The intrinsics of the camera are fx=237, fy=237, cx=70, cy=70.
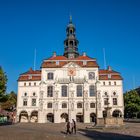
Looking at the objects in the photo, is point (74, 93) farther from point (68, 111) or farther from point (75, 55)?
point (75, 55)

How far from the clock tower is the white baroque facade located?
181 inches

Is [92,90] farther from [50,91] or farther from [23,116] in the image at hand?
[23,116]

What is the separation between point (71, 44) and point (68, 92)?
1789 cm

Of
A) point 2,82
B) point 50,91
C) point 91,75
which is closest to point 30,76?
point 50,91

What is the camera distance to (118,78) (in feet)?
233

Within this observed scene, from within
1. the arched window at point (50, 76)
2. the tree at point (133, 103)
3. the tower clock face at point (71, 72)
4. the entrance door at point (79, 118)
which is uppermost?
the tower clock face at point (71, 72)

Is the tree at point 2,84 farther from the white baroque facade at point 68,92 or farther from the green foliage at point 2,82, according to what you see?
the white baroque facade at point 68,92

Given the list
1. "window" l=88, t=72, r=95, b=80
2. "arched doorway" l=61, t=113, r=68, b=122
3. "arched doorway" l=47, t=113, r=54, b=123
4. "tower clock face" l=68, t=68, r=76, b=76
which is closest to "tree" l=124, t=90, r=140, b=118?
"window" l=88, t=72, r=95, b=80

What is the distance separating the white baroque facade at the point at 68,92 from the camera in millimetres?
68062

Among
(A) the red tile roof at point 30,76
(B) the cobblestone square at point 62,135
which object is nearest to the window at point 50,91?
(A) the red tile roof at point 30,76

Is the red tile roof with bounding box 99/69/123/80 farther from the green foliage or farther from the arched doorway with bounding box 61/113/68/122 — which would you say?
the green foliage

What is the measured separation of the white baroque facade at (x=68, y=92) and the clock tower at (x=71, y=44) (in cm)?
459

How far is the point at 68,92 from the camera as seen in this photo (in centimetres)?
6950

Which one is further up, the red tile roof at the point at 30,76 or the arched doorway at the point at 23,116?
the red tile roof at the point at 30,76
